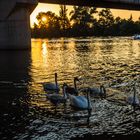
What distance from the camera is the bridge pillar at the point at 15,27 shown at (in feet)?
283

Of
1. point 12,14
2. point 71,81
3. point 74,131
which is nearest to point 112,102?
point 74,131

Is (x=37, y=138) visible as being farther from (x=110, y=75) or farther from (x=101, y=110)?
(x=110, y=75)

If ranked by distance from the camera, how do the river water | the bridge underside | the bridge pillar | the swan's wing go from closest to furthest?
1. the river water
2. the swan's wing
3. the bridge pillar
4. the bridge underside

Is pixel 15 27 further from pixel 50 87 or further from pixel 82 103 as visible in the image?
pixel 82 103

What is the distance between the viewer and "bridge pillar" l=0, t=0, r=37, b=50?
8638 centimetres

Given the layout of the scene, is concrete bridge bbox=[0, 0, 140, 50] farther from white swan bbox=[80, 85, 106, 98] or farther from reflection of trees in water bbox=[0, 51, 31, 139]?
white swan bbox=[80, 85, 106, 98]

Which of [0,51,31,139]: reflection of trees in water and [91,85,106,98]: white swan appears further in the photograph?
[91,85,106,98]: white swan

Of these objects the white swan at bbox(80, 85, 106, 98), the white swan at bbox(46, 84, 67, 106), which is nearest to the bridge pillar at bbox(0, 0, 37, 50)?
the white swan at bbox(80, 85, 106, 98)

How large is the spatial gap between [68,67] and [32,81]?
43.8ft

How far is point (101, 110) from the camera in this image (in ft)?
87.6

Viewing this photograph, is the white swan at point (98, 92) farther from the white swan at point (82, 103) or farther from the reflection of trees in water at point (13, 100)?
the reflection of trees in water at point (13, 100)

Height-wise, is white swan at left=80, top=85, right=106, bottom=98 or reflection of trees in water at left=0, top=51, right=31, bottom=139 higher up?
white swan at left=80, top=85, right=106, bottom=98

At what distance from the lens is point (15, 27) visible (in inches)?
3425

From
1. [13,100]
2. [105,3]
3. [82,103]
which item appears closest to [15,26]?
[105,3]
